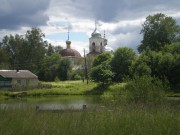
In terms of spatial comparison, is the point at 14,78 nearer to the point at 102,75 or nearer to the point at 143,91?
the point at 102,75

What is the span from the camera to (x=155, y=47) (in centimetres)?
8494

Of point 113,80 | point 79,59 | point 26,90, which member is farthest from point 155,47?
point 79,59

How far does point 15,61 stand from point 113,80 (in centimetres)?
4223

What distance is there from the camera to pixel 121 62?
8250 centimetres

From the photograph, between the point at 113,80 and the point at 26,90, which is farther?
the point at 113,80

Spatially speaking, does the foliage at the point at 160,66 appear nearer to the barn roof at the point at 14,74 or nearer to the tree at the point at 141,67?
the tree at the point at 141,67

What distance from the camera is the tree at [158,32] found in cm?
8544

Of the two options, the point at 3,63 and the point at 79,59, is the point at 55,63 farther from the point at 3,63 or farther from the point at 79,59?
the point at 79,59

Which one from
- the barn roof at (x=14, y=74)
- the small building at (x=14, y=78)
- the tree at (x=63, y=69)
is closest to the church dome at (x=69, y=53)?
the tree at (x=63, y=69)

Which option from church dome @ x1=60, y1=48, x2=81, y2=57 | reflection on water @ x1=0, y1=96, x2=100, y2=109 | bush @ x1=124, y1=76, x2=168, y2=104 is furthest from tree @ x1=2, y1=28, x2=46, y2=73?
bush @ x1=124, y1=76, x2=168, y2=104

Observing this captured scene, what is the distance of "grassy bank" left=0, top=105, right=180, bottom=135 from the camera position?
7.86 meters

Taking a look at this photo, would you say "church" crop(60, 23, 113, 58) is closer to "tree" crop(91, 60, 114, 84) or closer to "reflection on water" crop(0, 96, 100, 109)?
"tree" crop(91, 60, 114, 84)

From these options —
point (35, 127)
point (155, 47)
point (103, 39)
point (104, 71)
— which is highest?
point (103, 39)

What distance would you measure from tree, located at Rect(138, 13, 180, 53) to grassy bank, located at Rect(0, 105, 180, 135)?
250ft
